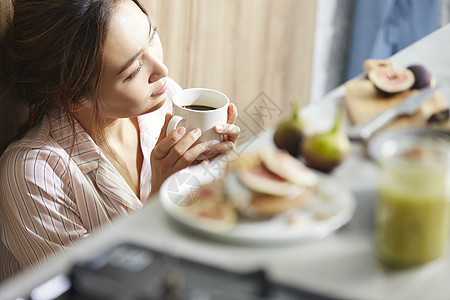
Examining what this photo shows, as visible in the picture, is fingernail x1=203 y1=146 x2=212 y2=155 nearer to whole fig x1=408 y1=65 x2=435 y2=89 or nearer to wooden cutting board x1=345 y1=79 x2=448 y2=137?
wooden cutting board x1=345 y1=79 x2=448 y2=137

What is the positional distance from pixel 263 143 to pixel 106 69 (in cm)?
70

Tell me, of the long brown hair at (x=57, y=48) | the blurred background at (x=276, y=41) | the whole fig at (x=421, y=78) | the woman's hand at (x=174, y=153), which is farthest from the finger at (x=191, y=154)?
the blurred background at (x=276, y=41)

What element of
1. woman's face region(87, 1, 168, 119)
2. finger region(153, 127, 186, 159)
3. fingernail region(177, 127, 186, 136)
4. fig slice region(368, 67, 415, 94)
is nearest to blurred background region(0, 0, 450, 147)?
woman's face region(87, 1, 168, 119)

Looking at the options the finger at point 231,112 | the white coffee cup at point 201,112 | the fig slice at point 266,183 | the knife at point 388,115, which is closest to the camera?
the fig slice at point 266,183

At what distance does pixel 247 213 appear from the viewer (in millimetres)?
915

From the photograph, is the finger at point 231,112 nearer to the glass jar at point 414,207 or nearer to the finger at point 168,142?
the finger at point 168,142

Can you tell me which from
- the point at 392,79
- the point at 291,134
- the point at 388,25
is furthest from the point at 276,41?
the point at 291,134

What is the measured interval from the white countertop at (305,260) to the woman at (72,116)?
677 mm

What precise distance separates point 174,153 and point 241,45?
1421 mm

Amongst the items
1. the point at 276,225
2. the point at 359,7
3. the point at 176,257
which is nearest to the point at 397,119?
the point at 276,225

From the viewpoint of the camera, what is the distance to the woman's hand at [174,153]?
5.20 ft

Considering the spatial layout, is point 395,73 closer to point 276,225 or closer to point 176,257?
point 276,225

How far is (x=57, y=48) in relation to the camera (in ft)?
Result: 5.71

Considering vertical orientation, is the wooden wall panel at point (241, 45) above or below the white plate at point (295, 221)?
below
